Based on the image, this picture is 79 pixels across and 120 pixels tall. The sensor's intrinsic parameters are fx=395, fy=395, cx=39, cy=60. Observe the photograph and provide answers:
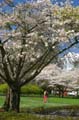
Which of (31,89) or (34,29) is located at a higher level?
(31,89)

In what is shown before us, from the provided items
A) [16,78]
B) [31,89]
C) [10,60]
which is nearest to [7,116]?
[16,78]

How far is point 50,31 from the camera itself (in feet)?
69.1

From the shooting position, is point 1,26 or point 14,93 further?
point 14,93

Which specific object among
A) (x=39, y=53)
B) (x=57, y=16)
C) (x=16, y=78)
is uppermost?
(x=57, y=16)

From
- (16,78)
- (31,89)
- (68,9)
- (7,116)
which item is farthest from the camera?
(31,89)

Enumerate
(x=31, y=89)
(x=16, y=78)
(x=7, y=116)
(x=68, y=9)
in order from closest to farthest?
(x=7, y=116) < (x=68, y=9) < (x=16, y=78) < (x=31, y=89)

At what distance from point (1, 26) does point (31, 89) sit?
56461 millimetres

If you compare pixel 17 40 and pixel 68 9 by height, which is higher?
pixel 68 9

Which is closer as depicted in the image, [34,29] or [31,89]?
[34,29]

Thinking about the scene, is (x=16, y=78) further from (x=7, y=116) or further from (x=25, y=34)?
(x=7, y=116)

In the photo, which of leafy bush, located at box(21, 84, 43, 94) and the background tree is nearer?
the background tree

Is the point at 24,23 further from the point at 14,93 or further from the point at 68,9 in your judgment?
the point at 14,93

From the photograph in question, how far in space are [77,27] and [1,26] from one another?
13.3 ft

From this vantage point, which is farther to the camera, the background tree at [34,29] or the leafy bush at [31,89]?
the leafy bush at [31,89]
